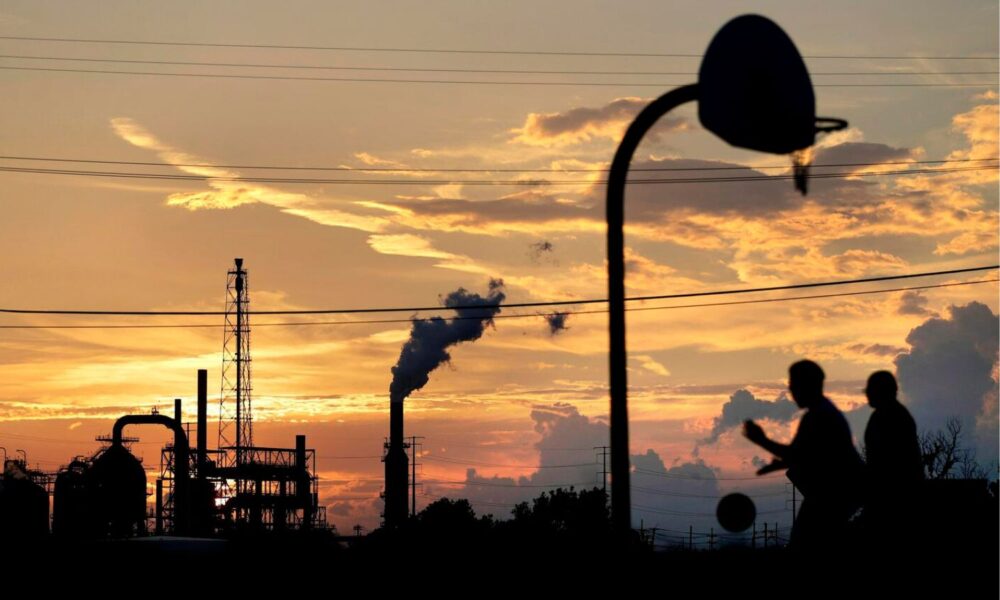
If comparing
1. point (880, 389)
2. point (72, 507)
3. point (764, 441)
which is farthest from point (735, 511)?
point (72, 507)

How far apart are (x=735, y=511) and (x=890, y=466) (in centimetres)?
151

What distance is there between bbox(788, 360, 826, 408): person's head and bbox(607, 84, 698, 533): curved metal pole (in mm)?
1622

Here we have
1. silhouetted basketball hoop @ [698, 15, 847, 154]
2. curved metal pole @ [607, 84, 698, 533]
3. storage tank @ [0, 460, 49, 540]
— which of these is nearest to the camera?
curved metal pole @ [607, 84, 698, 533]

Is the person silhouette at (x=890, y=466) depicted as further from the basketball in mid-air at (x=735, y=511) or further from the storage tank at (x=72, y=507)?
the storage tank at (x=72, y=507)

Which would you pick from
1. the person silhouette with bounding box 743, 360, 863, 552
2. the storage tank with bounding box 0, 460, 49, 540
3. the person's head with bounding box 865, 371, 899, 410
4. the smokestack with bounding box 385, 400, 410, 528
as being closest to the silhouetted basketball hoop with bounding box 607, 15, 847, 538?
the person silhouette with bounding box 743, 360, 863, 552

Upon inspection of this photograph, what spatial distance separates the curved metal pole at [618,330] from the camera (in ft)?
29.2

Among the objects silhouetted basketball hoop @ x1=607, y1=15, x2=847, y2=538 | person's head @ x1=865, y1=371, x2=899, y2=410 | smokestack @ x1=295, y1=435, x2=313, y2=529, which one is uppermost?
silhouetted basketball hoop @ x1=607, y1=15, x2=847, y2=538

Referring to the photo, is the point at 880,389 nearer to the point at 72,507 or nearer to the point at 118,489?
the point at 118,489

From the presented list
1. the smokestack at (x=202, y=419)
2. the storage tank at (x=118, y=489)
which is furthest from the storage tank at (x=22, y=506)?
the smokestack at (x=202, y=419)

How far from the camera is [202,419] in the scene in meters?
86.9

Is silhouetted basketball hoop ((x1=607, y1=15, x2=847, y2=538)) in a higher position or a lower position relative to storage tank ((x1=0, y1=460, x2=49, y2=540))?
higher

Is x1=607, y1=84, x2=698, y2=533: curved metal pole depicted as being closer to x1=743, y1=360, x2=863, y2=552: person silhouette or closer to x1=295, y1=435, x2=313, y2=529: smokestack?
x1=743, y1=360, x2=863, y2=552: person silhouette

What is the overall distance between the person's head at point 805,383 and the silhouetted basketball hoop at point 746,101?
163cm

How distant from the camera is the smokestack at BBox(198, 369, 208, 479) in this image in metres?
85.0
